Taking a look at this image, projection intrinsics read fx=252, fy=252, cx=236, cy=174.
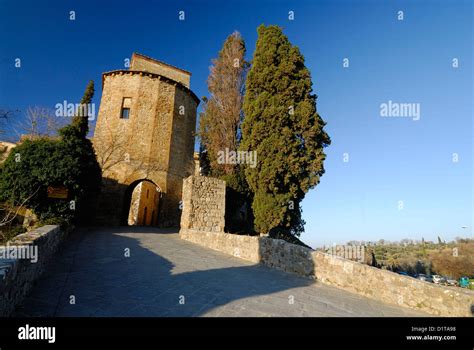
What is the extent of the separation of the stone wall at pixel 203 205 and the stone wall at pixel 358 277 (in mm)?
3581

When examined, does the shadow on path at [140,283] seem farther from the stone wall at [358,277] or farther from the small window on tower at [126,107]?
the small window on tower at [126,107]

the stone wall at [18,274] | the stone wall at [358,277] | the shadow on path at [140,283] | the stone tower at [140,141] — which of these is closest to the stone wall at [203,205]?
the stone wall at [358,277]

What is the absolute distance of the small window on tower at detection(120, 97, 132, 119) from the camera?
17828mm

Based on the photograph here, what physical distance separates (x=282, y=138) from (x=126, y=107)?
12.4 m

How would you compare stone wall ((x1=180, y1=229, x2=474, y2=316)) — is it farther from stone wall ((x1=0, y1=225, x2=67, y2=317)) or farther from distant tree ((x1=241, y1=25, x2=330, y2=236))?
stone wall ((x1=0, y1=225, x2=67, y2=317))

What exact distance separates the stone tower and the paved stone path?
984cm

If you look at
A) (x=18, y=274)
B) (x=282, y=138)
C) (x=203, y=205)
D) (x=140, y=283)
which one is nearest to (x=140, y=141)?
(x=203, y=205)

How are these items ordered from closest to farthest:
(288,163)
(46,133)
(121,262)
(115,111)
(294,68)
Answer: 1. (121,262)
2. (288,163)
3. (294,68)
4. (46,133)
5. (115,111)

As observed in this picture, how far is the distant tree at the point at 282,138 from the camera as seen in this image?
1112 cm
